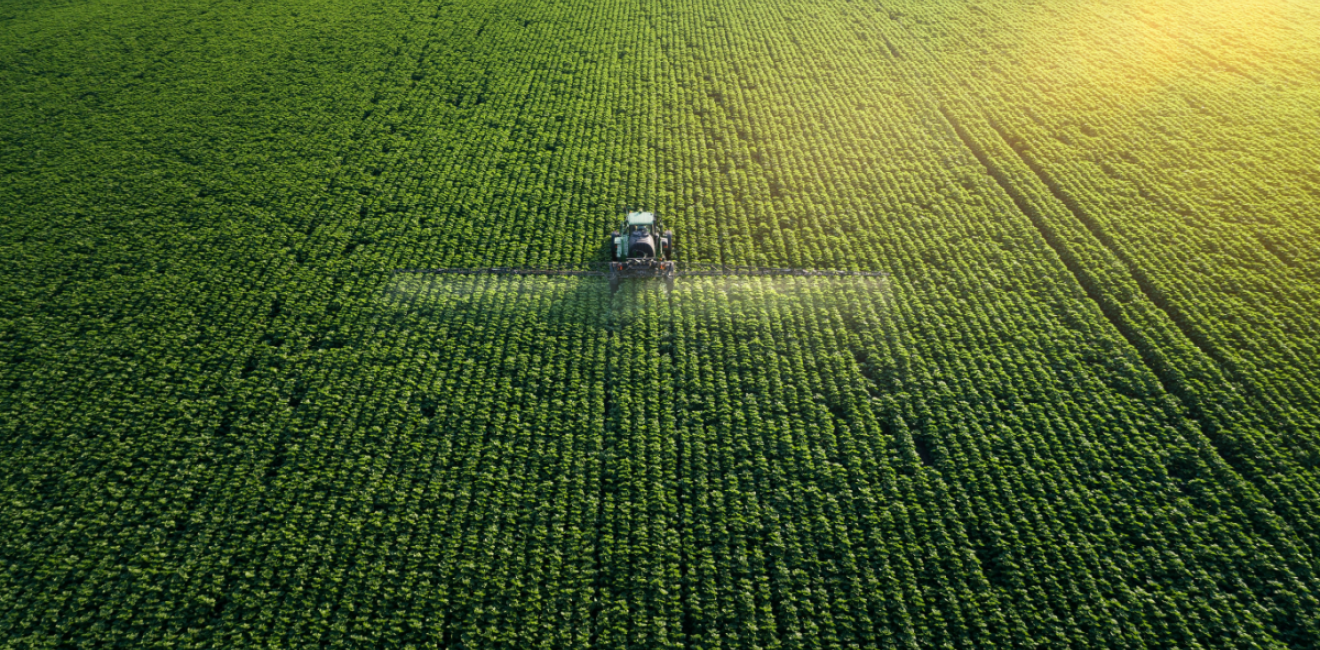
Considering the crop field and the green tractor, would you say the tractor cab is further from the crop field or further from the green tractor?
the crop field

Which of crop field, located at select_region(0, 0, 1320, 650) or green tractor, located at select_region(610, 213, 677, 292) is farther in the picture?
green tractor, located at select_region(610, 213, 677, 292)

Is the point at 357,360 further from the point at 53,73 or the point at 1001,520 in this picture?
the point at 53,73

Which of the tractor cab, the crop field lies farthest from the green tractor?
the crop field

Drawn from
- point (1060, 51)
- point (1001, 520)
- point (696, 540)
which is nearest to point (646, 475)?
point (696, 540)

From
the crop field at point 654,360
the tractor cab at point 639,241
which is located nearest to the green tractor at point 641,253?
the tractor cab at point 639,241

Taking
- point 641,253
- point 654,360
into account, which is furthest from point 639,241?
point 654,360

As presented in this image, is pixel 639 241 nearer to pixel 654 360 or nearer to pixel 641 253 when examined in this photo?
pixel 641 253
